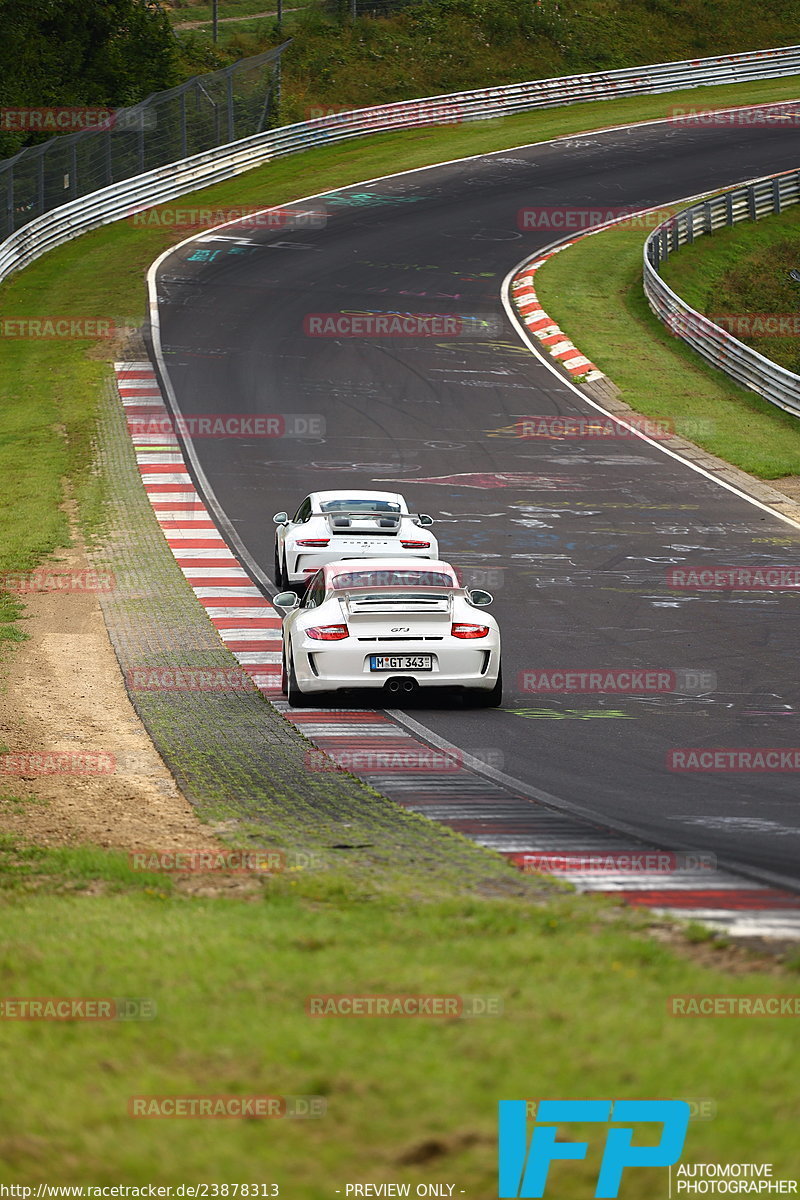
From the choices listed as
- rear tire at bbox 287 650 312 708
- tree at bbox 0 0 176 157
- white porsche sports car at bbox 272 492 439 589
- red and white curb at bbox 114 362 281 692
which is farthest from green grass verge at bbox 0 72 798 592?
rear tire at bbox 287 650 312 708

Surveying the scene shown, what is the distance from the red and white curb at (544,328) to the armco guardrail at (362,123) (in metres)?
13.6

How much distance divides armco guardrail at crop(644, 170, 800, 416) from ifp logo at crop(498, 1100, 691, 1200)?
29.5 meters

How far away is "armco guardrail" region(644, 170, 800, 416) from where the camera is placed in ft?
110

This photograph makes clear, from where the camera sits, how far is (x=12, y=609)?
61.5ft

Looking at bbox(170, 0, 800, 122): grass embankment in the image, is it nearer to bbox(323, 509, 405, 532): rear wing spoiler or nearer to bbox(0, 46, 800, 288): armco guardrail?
bbox(0, 46, 800, 288): armco guardrail

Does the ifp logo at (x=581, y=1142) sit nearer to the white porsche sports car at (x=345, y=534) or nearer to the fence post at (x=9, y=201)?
the white porsche sports car at (x=345, y=534)

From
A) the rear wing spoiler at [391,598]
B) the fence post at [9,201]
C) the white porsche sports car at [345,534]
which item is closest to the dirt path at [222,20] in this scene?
the fence post at [9,201]

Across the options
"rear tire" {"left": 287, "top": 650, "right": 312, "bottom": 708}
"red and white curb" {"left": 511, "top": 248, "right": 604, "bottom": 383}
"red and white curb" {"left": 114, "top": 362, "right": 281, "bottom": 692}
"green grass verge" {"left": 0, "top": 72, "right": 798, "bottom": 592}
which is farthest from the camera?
"red and white curb" {"left": 511, "top": 248, "right": 604, "bottom": 383}

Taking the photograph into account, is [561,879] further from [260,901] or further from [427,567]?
[427,567]

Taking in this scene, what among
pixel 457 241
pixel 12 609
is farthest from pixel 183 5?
pixel 12 609

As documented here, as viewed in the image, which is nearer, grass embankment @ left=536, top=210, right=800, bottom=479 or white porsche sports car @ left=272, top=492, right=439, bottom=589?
white porsche sports car @ left=272, top=492, right=439, bottom=589

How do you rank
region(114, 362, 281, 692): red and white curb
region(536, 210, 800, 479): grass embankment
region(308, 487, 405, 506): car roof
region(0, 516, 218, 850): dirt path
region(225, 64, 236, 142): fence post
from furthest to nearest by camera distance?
region(225, 64, 236, 142): fence post → region(536, 210, 800, 479): grass embankment → region(308, 487, 405, 506): car roof → region(114, 362, 281, 692): red and white curb → region(0, 516, 218, 850): dirt path

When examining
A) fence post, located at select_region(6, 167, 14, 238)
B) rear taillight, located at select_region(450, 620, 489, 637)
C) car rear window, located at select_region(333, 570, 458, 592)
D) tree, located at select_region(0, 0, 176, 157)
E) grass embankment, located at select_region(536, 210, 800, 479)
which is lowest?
rear taillight, located at select_region(450, 620, 489, 637)

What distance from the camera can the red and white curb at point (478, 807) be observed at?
7457 millimetres
